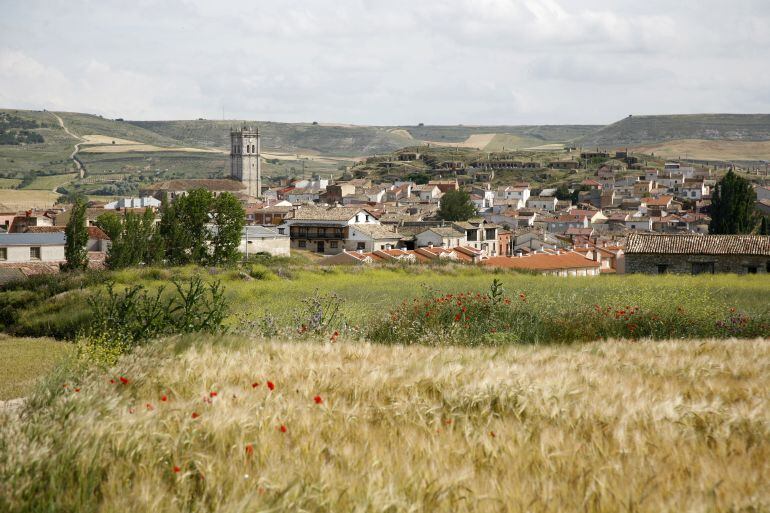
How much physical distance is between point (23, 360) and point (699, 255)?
1305 inches

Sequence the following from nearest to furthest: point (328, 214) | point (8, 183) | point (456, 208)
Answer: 1. point (328, 214)
2. point (456, 208)
3. point (8, 183)

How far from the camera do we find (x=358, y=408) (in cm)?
669

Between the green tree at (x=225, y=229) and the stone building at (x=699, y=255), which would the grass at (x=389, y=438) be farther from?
the green tree at (x=225, y=229)

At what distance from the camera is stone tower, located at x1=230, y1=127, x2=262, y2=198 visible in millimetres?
181000

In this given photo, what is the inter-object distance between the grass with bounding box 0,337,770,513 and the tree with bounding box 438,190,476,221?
99515 millimetres

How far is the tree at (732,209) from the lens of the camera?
77.4 metres

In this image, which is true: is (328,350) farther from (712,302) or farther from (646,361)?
(712,302)

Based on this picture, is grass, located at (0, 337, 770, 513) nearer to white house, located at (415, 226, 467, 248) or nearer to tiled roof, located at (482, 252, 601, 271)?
tiled roof, located at (482, 252, 601, 271)

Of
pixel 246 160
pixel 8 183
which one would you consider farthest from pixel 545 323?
pixel 8 183

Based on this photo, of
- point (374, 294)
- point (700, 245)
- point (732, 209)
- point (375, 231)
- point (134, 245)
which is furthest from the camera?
point (732, 209)

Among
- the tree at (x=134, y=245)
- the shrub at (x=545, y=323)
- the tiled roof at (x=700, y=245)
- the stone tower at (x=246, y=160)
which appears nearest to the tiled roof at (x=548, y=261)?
the tiled roof at (x=700, y=245)

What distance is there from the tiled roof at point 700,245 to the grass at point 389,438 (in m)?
35.2

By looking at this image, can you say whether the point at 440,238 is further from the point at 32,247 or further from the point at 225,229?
the point at 32,247

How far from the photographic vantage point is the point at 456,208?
108 meters
